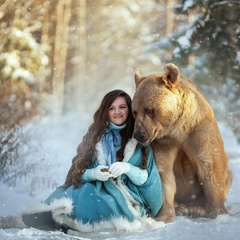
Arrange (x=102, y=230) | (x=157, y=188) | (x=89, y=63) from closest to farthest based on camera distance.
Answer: (x=102, y=230), (x=157, y=188), (x=89, y=63)

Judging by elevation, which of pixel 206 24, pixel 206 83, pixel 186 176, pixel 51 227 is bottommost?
pixel 51 227

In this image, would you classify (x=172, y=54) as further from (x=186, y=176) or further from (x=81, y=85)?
(x=186, y=176)

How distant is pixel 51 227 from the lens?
382 centimetres

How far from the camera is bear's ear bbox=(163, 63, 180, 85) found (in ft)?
12.6

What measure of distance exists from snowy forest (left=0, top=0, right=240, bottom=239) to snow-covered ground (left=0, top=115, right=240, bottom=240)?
0.05 feet

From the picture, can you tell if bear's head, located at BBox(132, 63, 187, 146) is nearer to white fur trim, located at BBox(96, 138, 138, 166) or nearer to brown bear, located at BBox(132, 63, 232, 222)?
brown bear, located at BBox(132, 63, 232, 222)

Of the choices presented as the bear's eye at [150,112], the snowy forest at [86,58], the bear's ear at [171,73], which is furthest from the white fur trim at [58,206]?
the snowy forest at [86,58]

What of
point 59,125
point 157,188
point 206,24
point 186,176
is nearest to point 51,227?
point 157,188

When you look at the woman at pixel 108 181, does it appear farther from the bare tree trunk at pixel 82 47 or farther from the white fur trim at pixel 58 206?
the bare tree trunk at pixel 82 47

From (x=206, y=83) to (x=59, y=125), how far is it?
4.74 ft

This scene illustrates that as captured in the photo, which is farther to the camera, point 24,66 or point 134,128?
point 24,66

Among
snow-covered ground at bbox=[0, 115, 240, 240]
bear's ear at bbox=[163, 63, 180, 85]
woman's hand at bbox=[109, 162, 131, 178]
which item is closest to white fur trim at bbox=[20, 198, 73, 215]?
snow-covered ground at bbox=[0, 115, 240, 240]

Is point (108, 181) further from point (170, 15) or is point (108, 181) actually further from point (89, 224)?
point (170, 15)

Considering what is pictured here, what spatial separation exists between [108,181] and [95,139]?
0.92ft
